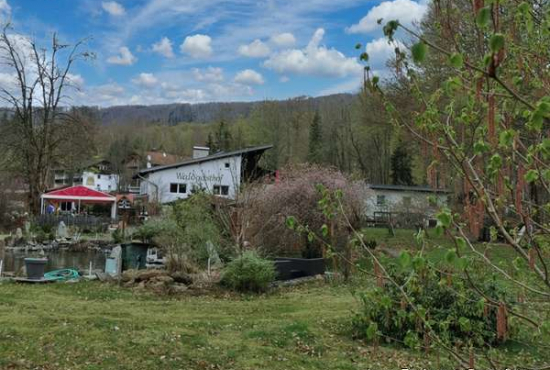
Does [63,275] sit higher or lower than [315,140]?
lower

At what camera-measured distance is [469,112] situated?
2557 mm

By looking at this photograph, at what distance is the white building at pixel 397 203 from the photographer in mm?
24781

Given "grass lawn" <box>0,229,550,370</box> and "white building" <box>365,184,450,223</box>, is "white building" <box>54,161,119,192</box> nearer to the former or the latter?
"white building" <box>365,184,450,223</box>

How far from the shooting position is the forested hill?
62784 mm

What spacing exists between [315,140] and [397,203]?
22651mm

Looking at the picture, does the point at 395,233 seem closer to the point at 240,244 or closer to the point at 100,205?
the point at 240,244

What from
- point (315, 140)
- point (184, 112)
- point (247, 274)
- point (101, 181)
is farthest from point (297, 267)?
point (184, 112)

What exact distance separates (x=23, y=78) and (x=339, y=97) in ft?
120

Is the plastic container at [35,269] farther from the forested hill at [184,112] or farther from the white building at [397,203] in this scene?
the forested hill at [184,112]

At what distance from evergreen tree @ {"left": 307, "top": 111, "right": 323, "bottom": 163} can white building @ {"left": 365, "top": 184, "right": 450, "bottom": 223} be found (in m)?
14.4

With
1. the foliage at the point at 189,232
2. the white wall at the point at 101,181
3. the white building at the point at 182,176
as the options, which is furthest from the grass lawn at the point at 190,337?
the white wall at the point at 101,181

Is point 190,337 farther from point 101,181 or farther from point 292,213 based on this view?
point 101,181

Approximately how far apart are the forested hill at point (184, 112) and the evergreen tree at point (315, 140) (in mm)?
4392

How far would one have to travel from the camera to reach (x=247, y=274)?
1112 cm
